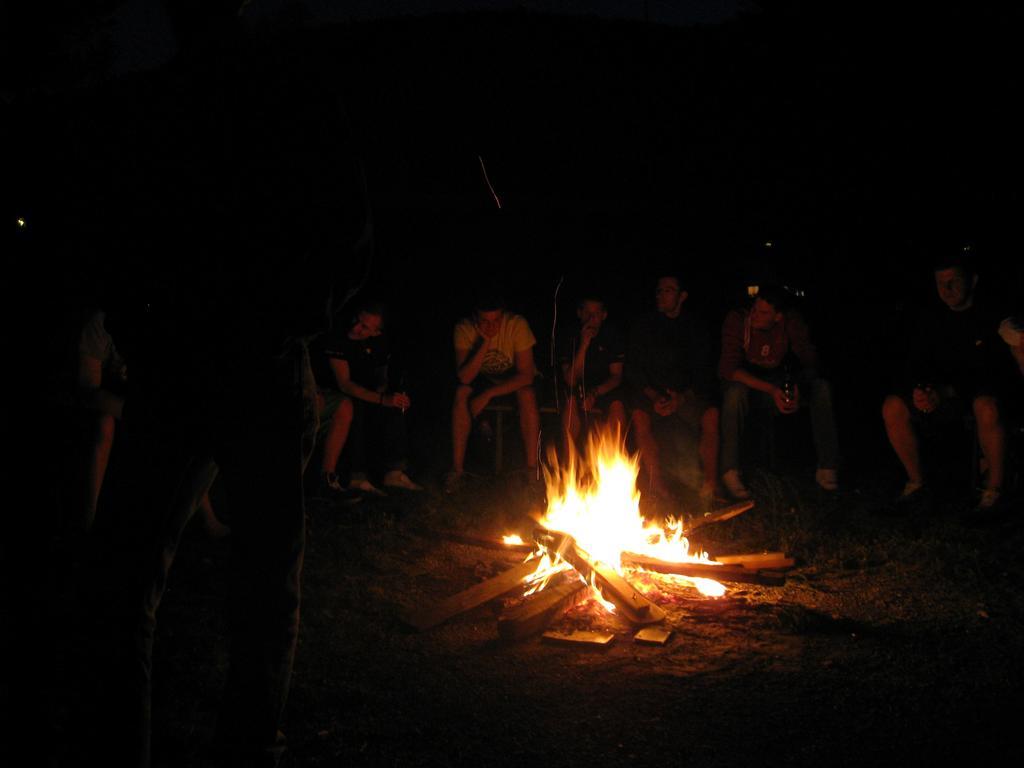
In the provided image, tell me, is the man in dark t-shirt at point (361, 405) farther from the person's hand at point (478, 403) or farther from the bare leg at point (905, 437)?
the bare leg at point (905, 437)

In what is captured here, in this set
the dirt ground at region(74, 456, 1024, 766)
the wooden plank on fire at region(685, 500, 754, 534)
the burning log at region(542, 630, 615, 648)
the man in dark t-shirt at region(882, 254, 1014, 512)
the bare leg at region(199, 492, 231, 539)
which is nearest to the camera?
the dirt ground at region(74, 456, 1024, 766)

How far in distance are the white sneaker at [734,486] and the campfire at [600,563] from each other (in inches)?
35.0

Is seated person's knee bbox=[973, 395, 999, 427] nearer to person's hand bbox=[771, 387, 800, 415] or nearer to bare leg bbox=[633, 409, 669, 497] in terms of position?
person's hand bbox=[771, 387, 800, 415]

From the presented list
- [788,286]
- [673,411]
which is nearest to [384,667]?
[673,411]

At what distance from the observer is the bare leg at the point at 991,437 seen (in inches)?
249

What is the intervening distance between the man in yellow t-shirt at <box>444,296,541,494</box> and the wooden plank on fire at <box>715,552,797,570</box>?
8.61 feet

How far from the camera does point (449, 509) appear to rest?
21.9ft

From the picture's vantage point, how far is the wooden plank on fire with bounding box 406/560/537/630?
4.30 metres

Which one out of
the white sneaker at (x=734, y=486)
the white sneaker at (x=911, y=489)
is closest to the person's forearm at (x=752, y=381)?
the white sneaker at (x=734, y=486)

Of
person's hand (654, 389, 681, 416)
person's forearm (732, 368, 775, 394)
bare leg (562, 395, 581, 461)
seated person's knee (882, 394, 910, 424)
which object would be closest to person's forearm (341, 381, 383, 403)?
bare leg (562, 395, 581, 461)

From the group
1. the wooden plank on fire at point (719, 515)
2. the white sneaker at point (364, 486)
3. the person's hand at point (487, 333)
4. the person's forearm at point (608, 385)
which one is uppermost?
the person's hand at point (487, 333)

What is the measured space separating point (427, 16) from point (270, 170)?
8865mm

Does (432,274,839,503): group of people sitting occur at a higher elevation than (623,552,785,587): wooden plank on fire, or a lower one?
higher

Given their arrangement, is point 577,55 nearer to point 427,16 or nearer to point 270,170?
point 427,16
